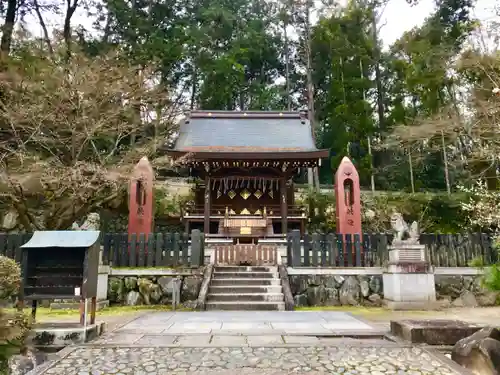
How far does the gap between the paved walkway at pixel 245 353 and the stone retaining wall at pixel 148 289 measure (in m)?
3.13

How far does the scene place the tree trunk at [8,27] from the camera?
1453cm

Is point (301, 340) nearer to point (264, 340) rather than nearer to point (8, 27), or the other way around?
point (264, 340)

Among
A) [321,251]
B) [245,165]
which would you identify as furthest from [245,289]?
[245,165]

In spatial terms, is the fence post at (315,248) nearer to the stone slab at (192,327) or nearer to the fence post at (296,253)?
the fence post at (296,253)

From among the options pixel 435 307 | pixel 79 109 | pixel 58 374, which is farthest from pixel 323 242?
pixel 79 109

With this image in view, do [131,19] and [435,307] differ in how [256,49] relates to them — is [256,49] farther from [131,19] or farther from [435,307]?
[435,307]

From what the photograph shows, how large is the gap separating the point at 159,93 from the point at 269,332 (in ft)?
41.8

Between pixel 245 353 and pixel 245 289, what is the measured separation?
4.53m

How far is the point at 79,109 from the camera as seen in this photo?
1059 centimetres

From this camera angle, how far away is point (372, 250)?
943cm

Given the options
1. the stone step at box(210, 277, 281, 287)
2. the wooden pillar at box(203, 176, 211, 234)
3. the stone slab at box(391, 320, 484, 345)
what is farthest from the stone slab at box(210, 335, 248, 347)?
the wooden pillar at box(203, 176, 211, 234)

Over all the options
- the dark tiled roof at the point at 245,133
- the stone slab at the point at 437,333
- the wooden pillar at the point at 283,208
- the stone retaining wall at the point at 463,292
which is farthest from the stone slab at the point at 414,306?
the dark tiled roof at the point at 245,133

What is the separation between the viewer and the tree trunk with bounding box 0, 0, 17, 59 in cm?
1453

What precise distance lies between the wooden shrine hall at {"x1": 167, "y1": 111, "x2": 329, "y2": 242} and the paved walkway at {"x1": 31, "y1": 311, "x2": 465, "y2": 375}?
9.22 meters
